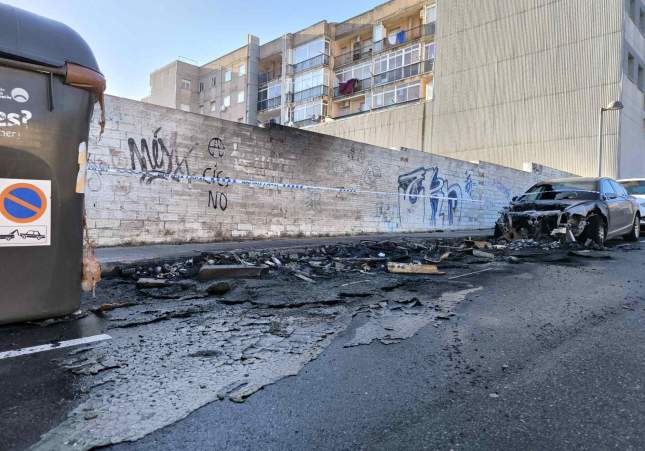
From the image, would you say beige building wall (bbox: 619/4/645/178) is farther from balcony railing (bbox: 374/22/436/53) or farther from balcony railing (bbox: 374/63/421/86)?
balcony railing (bbox: 374/63/421/86)

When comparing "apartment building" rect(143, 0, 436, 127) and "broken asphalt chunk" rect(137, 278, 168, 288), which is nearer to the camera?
"broken asphalt chunk" rect(137, 278, 168, 288)

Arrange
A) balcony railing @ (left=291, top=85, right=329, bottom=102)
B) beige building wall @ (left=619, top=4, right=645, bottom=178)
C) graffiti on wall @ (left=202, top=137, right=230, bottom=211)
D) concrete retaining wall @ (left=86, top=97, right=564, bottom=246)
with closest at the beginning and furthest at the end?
concrete retaining wall @ (left=86, top=97, right=564, bottom=246) < graffiti on wall @ (left=202, top=137, right=230, bottom=211) < beige building wall @ (left=619, top=4, right=645, bottom=178) < balcony railing @ (left=291, top=85, right=329, bottom=102)

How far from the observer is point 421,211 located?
14078 mm

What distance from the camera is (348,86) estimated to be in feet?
117

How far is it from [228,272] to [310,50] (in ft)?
118

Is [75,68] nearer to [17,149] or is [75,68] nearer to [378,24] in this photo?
[17,149]

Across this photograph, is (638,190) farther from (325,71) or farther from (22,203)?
(325,71)

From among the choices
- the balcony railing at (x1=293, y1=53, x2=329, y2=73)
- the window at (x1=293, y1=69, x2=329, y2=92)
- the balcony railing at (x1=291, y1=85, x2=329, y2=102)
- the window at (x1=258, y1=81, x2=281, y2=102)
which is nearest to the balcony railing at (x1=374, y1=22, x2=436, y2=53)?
the balcony railing at (x1=293, y1=53, x2=329, y2=73)

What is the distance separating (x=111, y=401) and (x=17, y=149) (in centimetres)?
210

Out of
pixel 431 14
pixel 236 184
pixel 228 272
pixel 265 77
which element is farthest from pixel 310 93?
pixel 228 272

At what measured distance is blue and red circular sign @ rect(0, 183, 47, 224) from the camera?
316 centimetres

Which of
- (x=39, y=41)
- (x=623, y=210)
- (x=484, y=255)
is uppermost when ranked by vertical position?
(x=39, y=41)

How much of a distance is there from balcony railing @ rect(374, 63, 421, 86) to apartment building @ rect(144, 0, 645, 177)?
0.08 metres

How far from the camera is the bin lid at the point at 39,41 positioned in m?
3.02
